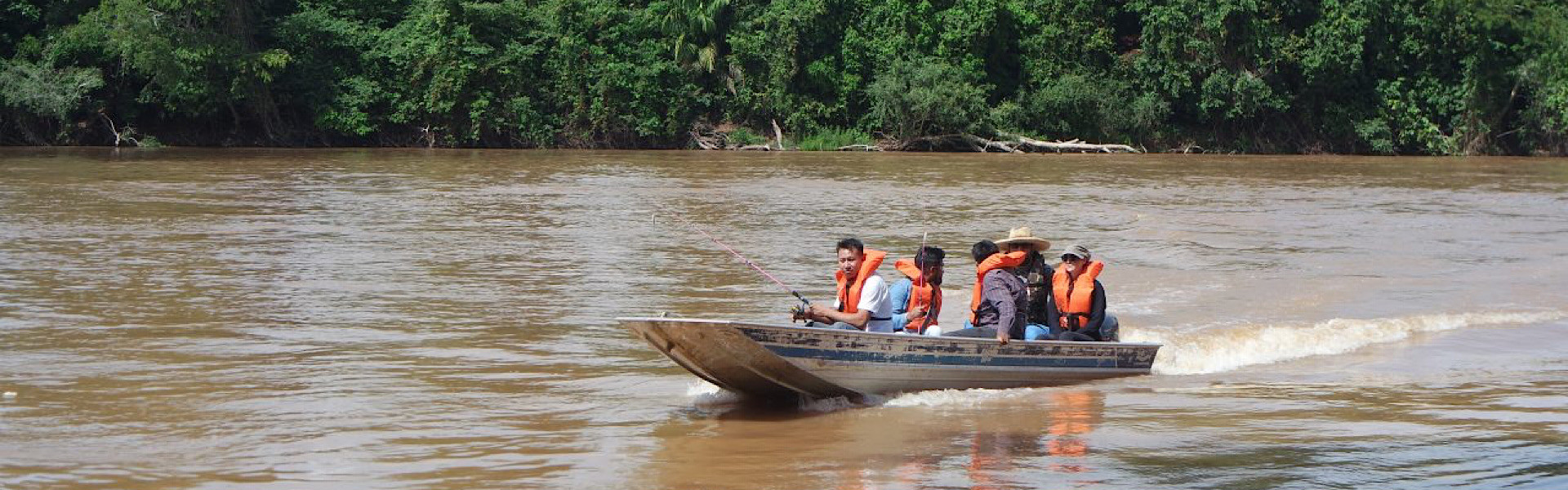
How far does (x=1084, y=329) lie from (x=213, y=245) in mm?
10913

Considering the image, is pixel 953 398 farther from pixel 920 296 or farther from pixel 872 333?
pixel 872 333

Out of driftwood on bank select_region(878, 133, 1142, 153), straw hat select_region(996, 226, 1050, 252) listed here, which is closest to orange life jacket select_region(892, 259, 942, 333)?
straw hat select_region(996, 226, 1050, 252)

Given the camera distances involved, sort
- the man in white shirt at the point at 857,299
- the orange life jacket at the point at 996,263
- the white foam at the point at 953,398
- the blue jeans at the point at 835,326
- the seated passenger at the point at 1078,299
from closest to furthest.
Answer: the blue jeans at the point at 835,326 < the man in white shirt at the point at 857,299 < the white foam at the point at 953,398 < the orange life jacket at the point at 996,263 < the seated passenger at the point at 1078,299

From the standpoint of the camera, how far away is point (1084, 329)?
1063cm

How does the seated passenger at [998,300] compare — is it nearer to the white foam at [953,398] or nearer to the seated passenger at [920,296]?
the seated passenger at [920,296]

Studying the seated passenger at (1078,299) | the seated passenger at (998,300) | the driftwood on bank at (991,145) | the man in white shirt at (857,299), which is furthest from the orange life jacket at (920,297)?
the driftwood on bank at (991,145)

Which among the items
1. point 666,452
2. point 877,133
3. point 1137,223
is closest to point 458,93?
point 877,133

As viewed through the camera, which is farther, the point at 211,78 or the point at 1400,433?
the point at 211,78

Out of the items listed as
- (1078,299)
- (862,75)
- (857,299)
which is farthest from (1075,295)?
(862,75)

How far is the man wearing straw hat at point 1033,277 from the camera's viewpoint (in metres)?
10.3

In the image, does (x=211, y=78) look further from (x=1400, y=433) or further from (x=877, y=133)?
(x=1400, y=433)

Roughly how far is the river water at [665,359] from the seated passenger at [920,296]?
0.65m

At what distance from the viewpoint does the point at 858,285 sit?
9.53 meters

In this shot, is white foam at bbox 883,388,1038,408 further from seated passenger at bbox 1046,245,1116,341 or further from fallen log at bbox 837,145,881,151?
fallen log at bbox 837,145,881,151
